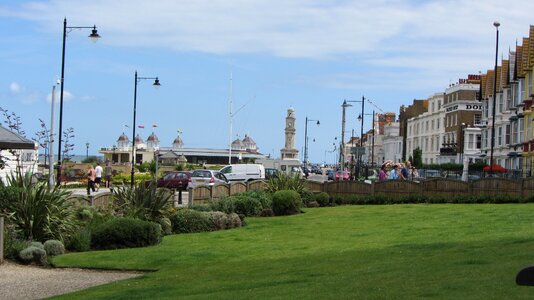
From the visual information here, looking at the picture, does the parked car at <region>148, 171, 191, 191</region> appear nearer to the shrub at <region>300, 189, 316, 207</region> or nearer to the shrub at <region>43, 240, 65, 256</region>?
the shrub at <region>300, 189, 316, 207</region>

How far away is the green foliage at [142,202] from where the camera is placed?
2338cm

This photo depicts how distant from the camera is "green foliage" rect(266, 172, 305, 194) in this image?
35469 mm

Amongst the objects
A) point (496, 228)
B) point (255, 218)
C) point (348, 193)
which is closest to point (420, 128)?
point (348, 193)

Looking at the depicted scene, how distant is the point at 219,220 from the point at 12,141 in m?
6.79

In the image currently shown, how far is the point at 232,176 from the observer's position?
5609 cm

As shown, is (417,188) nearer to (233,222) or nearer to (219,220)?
(233,222)

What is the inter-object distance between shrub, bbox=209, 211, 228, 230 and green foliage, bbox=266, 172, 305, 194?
953cm

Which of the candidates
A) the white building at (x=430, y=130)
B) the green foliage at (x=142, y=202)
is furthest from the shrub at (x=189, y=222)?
the white building at (x=430, y=130)

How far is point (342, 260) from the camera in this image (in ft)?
50.3

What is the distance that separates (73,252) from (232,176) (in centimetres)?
3668

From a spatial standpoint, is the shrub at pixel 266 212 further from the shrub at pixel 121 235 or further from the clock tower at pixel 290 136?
the clock tower at pixel 290 136

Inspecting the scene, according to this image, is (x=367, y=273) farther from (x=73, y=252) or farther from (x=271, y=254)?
(x=73, y=252)

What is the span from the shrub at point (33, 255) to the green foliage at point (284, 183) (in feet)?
59.7

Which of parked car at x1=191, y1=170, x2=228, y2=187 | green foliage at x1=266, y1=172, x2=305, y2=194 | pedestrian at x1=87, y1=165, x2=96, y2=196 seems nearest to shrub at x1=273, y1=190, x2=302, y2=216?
green foliage at x1=266, y1=172, x2=305, y2=194
